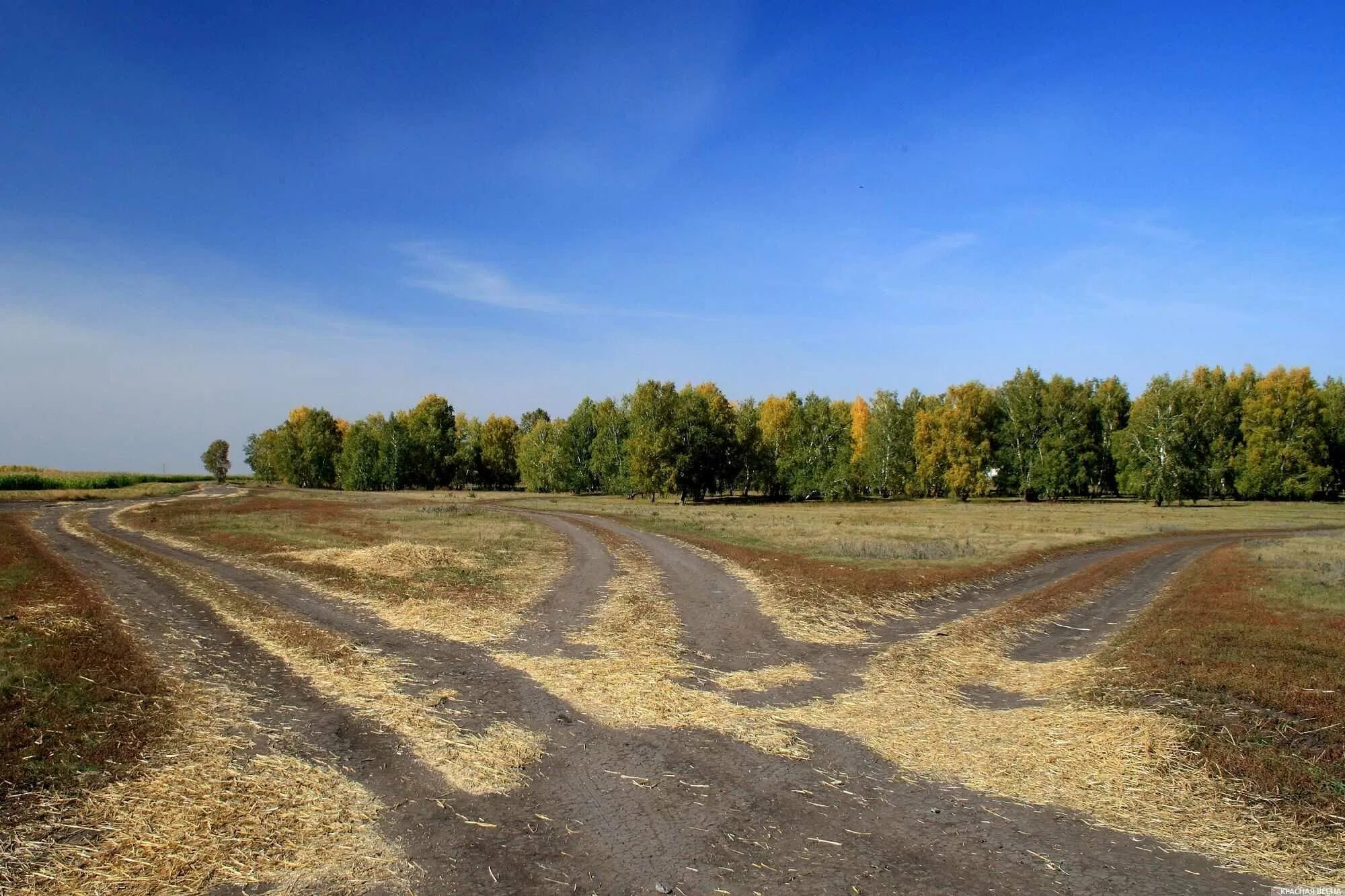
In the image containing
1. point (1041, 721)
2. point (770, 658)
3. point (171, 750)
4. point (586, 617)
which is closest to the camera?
point (171, 750)

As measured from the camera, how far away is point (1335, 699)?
35.9 ft

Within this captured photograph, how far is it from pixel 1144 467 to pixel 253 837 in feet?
307

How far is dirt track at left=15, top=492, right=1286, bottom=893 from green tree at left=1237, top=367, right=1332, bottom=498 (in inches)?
4034

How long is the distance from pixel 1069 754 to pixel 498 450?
5316 inches

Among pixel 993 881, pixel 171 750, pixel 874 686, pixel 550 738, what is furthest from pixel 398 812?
pixel 874 686

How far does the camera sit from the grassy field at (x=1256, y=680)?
8.63 m

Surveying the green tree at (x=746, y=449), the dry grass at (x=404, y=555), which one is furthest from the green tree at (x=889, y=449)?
the dry grass at (x=404, y=555)

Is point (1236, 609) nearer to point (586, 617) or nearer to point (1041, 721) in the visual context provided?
point (1041, 721)

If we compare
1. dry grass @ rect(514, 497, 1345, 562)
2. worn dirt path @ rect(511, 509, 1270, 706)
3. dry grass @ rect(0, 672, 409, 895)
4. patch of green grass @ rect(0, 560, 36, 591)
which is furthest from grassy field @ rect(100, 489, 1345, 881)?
patch of green grass @ rect(0, 560, 36, 591)

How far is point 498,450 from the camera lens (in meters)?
138

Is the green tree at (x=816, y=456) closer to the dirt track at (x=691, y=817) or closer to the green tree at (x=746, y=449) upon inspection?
the green tree at (x=746, y=449)

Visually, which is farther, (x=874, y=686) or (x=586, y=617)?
(x=586, y=617)

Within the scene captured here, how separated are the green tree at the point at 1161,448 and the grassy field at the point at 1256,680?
211 feet

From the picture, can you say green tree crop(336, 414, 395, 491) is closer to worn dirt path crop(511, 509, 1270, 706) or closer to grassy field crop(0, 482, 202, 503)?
grassy field crop(0, 482, 202, 503)
